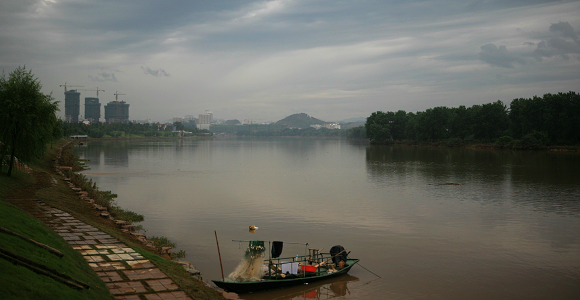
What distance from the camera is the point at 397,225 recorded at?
78.1 ft

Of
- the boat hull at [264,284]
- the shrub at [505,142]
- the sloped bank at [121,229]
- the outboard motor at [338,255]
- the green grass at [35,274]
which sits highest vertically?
the shrub at [505,142]

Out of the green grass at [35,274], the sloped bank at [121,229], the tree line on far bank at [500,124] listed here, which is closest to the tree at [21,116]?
the sloped bank at [121,229]

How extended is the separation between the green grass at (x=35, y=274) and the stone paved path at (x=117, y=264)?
1.78 ft

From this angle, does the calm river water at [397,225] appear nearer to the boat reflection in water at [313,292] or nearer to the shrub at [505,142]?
the boat reflection in water at [313,292]

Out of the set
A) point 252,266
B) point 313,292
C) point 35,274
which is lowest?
point 313,292

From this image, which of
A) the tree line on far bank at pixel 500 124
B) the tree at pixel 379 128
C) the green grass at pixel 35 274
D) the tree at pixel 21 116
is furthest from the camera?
the tree at pixel 379 128

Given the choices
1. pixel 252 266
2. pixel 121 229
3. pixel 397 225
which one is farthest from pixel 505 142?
pixel 252 266

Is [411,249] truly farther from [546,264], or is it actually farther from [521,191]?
[521,191]

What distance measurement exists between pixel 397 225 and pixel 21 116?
24386 mm

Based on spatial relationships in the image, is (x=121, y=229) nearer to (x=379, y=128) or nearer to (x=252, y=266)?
(x=252, y=266)

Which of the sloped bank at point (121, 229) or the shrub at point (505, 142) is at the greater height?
the shrub at point (505, 142)

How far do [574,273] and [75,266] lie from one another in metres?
18.1

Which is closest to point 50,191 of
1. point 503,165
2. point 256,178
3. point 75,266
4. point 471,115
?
point 75,266

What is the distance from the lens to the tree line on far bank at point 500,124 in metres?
83.5
